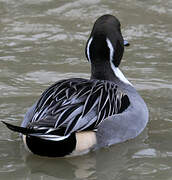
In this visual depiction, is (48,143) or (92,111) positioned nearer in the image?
(48,143)

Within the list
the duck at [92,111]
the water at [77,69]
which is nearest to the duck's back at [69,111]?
the duck at [92,111]

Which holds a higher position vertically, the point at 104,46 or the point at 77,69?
the point at 104,46

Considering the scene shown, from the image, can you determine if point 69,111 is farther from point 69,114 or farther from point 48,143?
point 48,143

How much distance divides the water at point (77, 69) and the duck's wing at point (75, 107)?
16.3 inches

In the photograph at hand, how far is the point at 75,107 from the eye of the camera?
22.5ft

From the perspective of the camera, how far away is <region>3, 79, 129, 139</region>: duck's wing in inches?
257

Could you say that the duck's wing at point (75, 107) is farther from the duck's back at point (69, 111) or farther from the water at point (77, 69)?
the water at point (77, 69)

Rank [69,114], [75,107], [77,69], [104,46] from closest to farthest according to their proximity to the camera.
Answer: [69,114] < [75,107] < [104,46] < [77,69]

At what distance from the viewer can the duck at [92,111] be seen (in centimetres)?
657

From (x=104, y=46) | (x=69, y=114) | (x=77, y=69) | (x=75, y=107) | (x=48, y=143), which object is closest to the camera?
(x=48, y=143)

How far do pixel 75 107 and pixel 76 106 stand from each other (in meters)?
0.03

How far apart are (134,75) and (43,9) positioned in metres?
3.34

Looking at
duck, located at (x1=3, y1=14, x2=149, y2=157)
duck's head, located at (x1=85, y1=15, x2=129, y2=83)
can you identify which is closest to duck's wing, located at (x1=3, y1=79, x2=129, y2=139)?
→ duck, located at (x1=3, y1=14, x2=149, y2=157)

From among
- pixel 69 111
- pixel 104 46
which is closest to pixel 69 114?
pixel 69 111
